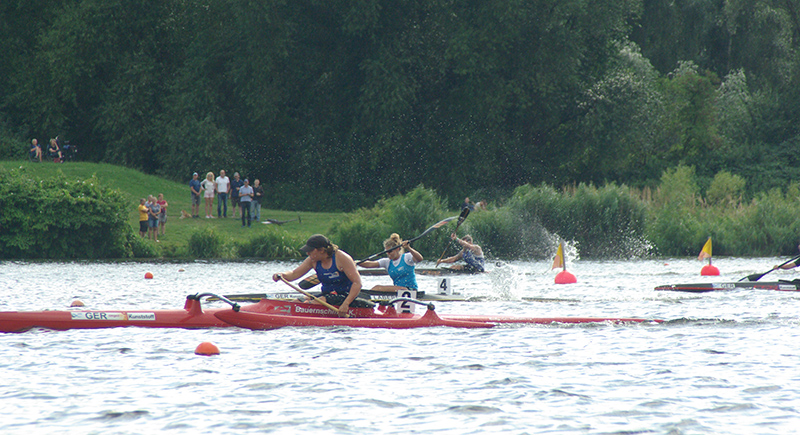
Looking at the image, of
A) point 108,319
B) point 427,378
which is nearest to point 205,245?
point 108,319

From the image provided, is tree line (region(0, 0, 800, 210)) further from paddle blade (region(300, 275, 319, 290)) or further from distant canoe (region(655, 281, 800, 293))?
paddle blade (region(300, 275, 319, 290))

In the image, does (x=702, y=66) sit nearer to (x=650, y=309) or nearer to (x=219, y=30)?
(x=219, y=30)

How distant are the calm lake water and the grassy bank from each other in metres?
15.0

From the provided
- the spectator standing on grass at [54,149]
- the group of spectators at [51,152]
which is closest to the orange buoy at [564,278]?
the group of spectators at [51,152]

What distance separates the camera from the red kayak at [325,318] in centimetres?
1266

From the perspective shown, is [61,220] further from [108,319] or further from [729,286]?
[729,286]

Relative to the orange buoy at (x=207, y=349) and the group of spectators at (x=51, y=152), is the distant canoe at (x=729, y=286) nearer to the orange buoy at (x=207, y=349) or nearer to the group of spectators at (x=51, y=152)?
the orange buoy at (x=207, y=349)

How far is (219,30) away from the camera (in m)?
46.9

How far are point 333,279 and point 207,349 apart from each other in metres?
2.26

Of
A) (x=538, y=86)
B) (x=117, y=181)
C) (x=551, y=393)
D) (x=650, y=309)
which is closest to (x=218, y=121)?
(x=117, y=181)

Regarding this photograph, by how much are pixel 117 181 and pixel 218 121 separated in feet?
25.1

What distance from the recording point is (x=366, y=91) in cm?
4391

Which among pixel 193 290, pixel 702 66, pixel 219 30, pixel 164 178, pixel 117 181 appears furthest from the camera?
pixel 702 66

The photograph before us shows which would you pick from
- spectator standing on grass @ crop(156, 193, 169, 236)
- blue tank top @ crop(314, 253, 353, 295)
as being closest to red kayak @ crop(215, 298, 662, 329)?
blue tank top @ crop(314, 253, 353, 295)
